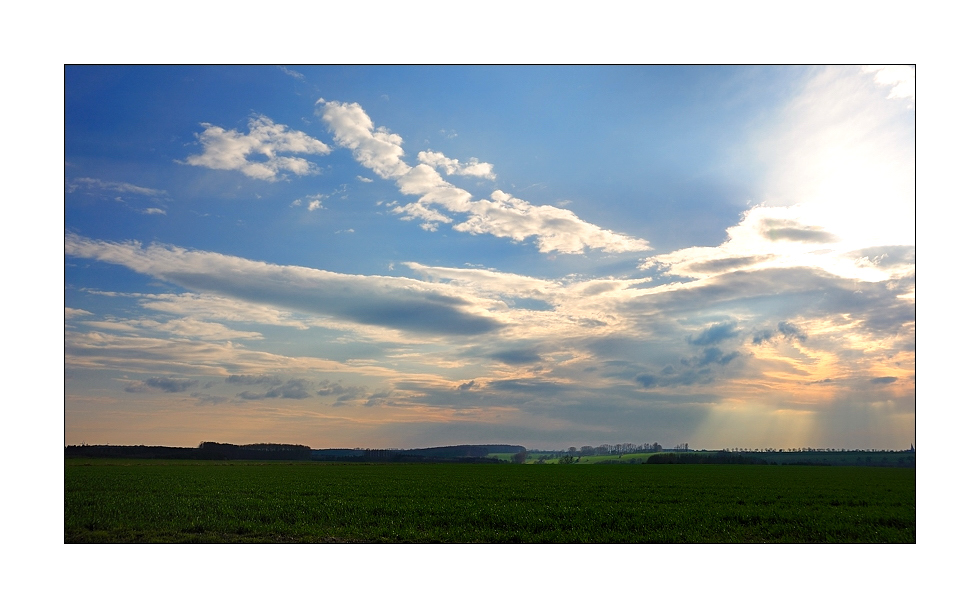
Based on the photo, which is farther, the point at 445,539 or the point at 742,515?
the point at 742,515

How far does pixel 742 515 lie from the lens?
78.5 feet

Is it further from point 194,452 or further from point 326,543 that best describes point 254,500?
point 194,452

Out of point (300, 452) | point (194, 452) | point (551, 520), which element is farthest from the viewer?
point (300, 452)

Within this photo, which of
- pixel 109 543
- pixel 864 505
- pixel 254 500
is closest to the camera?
pixel 109 543

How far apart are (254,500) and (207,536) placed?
7710mm

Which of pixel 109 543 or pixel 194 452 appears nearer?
pixel 109 543

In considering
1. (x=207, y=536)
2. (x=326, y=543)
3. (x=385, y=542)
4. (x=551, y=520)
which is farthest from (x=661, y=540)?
(x=207, y=536)

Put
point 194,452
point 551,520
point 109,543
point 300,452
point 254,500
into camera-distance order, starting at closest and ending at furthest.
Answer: point 109,543 → point 551,520 → point 254,500 → point 194,452 → point 300,452

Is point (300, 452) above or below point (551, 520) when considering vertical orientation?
below

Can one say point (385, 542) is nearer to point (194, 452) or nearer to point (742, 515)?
point (742, 515)

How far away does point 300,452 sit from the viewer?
8881 cm
